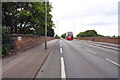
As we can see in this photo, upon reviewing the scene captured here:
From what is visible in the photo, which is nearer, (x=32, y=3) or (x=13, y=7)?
(x=13, y=7)

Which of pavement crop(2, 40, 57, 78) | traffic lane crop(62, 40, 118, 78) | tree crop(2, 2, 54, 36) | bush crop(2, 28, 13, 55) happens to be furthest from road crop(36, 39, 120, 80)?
tree crop(2, 2, 54, 36)

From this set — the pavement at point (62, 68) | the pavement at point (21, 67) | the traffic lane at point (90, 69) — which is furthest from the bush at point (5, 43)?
the traffic lane at point (90, 69)

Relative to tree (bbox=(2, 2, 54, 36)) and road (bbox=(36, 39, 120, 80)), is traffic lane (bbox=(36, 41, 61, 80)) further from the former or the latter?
tree (bbox=(2, 2, 54, 36))

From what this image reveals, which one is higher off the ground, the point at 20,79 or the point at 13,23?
the point at 13,23

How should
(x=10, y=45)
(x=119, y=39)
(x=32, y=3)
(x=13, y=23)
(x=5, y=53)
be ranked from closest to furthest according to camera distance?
(x=5, y=53) → (x=10, y=45) → (x=32, y=3) → (x=13, y=23) → (x=119, y=39)

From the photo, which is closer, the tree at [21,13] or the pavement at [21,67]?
the pavement at [21,67]

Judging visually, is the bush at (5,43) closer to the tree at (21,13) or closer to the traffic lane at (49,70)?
the traffic lane at (49,70)

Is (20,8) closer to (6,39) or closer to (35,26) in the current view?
(35,26)

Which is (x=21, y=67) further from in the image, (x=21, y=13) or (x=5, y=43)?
(x=21, y=13)

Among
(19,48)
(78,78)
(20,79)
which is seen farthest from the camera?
(19,48)

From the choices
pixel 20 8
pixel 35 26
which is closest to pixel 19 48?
pixel 20 8

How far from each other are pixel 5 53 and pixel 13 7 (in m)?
7.81

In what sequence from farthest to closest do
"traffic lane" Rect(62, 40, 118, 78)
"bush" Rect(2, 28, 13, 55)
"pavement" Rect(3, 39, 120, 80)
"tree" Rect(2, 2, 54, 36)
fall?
"tree" Rect(2, 2, 54, 36), "bush" Rect(2, 28, 13, 55), "traffic lane" Rect(62, 40, 118, 78), "pavement" Rect(3, 39, 120, 80)

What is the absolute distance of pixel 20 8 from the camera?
707 inches
